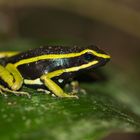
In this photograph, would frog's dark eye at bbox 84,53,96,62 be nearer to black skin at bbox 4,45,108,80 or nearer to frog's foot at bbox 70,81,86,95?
black skin at bbox 4,45,108,80

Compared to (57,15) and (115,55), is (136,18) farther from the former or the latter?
(57,15)

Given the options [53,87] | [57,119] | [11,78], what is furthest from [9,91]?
[57,119]

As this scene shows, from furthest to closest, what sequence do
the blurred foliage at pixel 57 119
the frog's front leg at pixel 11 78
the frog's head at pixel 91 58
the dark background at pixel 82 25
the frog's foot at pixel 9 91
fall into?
the dark background at pixel 82 25, the frog's head at pixel 91 58, the frog's front leg at pixel 11 78, the frog's foot at pixel 9 91, the blurred foliage at pixel 57 119

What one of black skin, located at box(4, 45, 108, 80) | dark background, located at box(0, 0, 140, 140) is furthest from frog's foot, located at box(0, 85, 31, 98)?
dark background, located at box(0, 0, 140, 140)

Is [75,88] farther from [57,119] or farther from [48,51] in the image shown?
[57,119]

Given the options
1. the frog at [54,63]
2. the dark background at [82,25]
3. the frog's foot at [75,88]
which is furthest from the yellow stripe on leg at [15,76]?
the dark background at [82,25]

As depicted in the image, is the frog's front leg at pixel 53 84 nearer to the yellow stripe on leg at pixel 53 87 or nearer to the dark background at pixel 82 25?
the yellow stripe on leg at pixel 53 87
